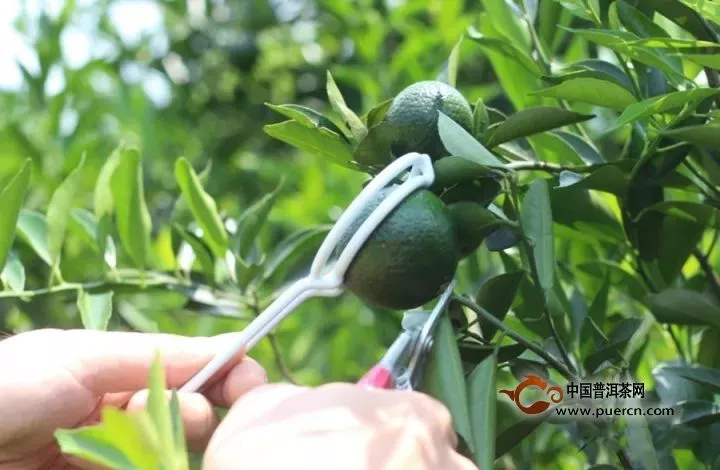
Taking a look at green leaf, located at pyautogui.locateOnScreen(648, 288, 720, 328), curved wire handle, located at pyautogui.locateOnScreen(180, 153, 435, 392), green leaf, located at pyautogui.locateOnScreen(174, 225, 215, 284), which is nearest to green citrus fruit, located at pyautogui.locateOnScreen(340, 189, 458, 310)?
curved wire handle, located at pyautogui.locateOnScreen(180, 153, 435, 392)

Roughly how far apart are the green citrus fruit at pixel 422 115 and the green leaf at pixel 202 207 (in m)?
0.25

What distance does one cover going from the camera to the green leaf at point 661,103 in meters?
0.59

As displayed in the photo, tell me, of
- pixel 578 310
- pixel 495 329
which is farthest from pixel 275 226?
pixel 495 329

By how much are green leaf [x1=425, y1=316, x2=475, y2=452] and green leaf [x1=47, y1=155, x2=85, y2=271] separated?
1.21 ft

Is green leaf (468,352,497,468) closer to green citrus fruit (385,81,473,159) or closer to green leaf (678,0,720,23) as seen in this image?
green citrus fruit (385,81,473,159)

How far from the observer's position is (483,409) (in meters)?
0.55

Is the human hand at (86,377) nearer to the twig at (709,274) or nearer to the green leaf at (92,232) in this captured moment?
the green leaf at (92,232)

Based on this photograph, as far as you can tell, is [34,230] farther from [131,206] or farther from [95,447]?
[95,447]

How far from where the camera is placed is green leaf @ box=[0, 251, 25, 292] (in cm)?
82

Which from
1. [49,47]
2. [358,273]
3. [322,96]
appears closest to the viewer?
[358,273]

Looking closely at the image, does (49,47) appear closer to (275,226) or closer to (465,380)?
A: (275,226)

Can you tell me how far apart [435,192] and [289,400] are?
171 mm

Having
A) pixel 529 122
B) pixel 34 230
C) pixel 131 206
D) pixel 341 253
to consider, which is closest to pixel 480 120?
pixel 529 122

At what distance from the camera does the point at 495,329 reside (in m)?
0.65
